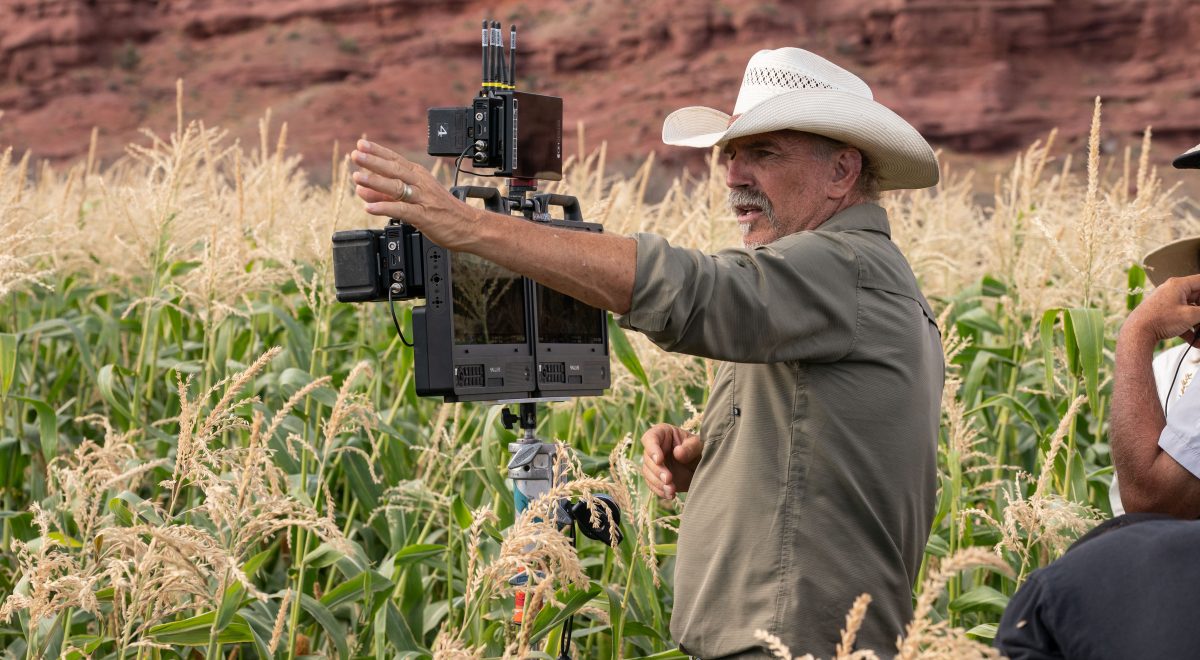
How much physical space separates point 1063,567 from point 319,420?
3133mm

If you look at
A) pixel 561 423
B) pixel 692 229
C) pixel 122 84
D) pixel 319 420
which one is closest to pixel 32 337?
pixel 319 420

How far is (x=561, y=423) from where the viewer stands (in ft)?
15.2

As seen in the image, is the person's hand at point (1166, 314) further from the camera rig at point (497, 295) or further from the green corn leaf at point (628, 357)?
the green corn leaf at point (628, 357)

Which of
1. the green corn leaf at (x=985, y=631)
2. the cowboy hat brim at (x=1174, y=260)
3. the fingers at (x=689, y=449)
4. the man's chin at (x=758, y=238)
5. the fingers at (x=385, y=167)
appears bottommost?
the green corn leaf at (x=985, y=631)

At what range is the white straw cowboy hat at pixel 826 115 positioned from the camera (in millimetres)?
2686

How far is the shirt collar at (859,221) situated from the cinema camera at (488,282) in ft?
1.68

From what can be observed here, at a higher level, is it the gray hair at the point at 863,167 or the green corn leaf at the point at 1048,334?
the gray hair at the point at 863,167

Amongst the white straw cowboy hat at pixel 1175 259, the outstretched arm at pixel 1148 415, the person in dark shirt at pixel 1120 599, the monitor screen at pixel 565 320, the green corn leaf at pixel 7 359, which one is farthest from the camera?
the green corn leaf at pixel 7 359

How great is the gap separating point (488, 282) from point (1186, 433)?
1496 millimetres

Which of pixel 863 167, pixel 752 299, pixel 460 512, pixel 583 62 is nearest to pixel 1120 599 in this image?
pixel 752 299


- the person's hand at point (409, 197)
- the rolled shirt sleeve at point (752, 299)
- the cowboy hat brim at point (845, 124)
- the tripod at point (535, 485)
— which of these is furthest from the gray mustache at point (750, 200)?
the person's hand at point (409, 197)

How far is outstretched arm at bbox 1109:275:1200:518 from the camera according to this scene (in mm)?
2674

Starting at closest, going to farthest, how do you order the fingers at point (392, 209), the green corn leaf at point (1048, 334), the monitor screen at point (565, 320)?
1. the fingers at point (392, 209)
2. the monitor screen at point (565, 320)
3. the green corn leaf at point (1048, 334)

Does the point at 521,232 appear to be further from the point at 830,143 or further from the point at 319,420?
the point at 319,420
